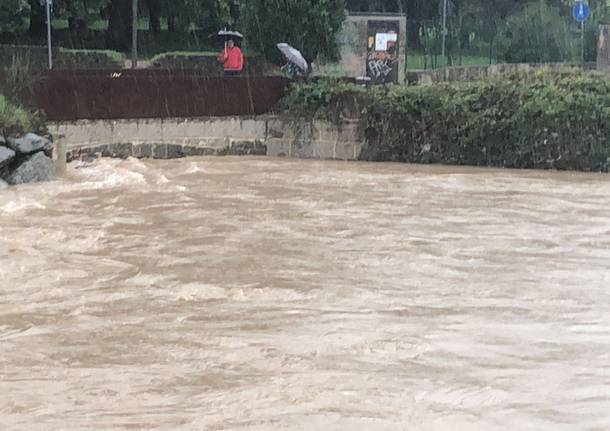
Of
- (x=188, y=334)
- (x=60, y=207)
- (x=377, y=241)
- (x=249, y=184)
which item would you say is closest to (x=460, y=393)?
(x=188, y=334)

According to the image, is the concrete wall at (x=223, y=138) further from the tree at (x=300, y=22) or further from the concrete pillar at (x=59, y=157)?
the tree at (x=300, y=22)

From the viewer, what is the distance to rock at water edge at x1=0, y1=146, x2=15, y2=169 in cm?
1385

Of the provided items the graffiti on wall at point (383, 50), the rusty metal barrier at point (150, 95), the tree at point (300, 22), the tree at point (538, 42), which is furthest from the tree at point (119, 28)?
the rusty metal barrier at point (150, 95)

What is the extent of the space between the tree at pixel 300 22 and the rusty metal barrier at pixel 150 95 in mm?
8854

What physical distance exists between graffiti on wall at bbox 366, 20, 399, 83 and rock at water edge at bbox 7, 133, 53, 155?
993cm

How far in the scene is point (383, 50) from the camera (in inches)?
890

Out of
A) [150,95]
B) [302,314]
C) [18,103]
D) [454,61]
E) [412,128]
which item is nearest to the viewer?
[302,314]

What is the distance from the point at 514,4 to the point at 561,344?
45708 mm

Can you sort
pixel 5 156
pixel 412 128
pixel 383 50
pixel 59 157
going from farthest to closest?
pixel 383 50 → pixel 412 128 → pixel 59 157 → pixel 5 156

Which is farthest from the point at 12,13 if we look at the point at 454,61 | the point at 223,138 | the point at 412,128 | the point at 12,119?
the point at 12,119

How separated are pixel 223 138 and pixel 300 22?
10.1 metres

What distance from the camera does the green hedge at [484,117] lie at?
1698cm

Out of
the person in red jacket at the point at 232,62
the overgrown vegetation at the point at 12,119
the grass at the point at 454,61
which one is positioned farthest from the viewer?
the grass at the point at 454,61

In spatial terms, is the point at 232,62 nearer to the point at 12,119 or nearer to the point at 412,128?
the point at 412,128
